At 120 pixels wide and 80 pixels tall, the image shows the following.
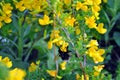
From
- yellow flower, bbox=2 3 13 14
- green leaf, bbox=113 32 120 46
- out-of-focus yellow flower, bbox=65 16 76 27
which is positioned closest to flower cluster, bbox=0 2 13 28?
yellow flower, bbox=2 3 13 14

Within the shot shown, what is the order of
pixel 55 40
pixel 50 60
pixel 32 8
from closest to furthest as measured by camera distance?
pixel 55 40 → pixel 32 8 → pixel 50 60

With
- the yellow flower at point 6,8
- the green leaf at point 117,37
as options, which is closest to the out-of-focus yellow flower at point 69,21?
the yellow flower at point 6,8

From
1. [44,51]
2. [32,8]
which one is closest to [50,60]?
[44,51]

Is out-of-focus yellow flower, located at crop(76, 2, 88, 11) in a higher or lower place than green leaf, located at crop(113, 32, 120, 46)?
higher

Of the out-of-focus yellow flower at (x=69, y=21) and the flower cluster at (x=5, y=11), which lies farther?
the flower cluster at (x=5, y=11)

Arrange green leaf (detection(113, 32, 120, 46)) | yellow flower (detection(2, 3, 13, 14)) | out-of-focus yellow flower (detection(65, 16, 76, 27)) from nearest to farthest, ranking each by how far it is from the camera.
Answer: out-of-focus yellow flower (detection(65, 16, 76, 27)) < yellow flower (detection(2, 3, 13, 14)) < green leaf (detection(113, 32, 120, 46))

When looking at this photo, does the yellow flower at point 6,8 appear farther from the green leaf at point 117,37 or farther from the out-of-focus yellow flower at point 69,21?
the green leaf at point 117,37

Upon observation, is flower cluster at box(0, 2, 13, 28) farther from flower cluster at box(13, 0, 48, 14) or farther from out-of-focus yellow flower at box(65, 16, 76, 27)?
out-of-focus yellow flower at box(65, 16, 76, 27)

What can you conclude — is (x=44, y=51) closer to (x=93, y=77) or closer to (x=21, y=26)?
(x=21, y=26)

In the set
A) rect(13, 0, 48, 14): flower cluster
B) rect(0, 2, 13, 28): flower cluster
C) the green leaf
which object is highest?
rect(13, 0, 48, 14): flower cluster

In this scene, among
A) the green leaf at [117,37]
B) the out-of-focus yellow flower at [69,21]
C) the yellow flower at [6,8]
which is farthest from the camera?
the green leaf at [117,37]

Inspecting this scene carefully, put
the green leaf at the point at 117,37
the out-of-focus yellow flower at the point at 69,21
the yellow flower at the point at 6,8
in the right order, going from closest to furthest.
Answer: the out-of-focus yellow flower at the point at 69,21 < the yellow flower at the point at 6,8 < the green leaf at the point at 117,37
